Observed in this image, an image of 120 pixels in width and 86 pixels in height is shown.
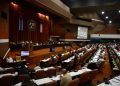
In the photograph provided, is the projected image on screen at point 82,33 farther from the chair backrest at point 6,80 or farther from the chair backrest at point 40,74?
the chair backrest at point 6,80

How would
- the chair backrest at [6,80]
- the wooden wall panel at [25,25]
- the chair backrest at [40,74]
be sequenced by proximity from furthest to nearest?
the wooden wall panel at [25,25] < the chair backrest at [40,74] < the chair backrest at [6,80]

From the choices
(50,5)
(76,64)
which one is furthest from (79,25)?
(76,64)

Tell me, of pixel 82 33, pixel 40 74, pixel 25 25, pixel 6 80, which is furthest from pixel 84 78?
pixel 82 33

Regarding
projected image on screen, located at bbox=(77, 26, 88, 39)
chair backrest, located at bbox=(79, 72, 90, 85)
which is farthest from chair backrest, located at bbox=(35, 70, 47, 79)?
projected image on screen, located at bbox=(77, 26, 88, 39)

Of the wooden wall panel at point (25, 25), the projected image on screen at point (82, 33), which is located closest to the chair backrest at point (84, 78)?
the wooden wall panel at point (25, 25)

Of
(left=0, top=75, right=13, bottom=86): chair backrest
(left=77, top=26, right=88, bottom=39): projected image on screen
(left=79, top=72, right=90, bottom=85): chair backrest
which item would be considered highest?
(left=77, top=26, right=88, bottom=39): projected image on screen

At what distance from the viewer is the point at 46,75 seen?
9438 mm

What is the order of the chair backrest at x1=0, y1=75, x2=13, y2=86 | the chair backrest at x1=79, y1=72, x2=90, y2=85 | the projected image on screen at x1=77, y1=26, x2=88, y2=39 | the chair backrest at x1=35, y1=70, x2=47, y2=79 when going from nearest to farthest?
the chair backrest at x1=0, y1=75, x2=13, y2=86 → the chair backrest at x1=79, y1=72, x2=90, y2=85 → the chair backrest at x1=35, y1=70, x2=47, y2=79 → the projected image on screen at x1=77, y1=26, x2=88, y2=39

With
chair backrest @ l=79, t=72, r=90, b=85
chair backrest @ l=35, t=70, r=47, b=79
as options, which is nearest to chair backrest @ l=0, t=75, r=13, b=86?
chair backrest @ l=35, t=70, r=47, b=79

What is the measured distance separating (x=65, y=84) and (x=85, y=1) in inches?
772

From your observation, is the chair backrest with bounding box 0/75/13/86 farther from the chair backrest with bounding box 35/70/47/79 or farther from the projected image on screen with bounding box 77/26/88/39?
the projected image on screen with bounding box 77/26/88/39

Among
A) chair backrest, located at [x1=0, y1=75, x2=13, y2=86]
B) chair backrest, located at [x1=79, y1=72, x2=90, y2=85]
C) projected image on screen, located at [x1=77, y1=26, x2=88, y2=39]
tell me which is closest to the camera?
chair backrest, located at [x1=0, y1=75, x2=13, y2=86]

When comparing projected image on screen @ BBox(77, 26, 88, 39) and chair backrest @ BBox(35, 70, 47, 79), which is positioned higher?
projected image on screen @ BBox(77, 26, 88, 39)

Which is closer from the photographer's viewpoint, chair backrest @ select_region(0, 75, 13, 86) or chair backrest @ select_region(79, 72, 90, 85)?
chair backrest @ select_region(0, 75, 13, 86)
